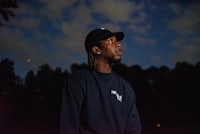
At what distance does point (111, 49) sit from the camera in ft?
9.15

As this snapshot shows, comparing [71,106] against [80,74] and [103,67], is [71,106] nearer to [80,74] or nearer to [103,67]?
[80,74]

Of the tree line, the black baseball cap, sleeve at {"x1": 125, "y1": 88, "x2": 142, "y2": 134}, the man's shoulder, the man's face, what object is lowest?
sleeve at {"x1": 125, "y1": 88, "x2": 142, "y2": 134}

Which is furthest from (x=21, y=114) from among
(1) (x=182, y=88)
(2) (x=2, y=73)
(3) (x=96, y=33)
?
(3) (x=96, y=33)

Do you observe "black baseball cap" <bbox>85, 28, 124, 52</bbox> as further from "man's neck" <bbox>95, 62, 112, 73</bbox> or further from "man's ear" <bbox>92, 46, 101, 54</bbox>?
"man's neck" <bbox>95, 62, 112, 73</bbox>

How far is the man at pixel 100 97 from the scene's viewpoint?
99.0 inches

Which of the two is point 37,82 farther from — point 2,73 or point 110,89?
point 110,89

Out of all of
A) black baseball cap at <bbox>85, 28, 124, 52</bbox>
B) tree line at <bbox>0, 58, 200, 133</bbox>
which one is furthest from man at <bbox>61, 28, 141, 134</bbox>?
tree line at <bbox>0, 58, 200, 133</bbox>

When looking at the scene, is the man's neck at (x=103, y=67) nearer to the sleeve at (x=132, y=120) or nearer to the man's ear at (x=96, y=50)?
the man's ear at (x=96, y=50)

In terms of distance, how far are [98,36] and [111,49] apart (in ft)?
0.49

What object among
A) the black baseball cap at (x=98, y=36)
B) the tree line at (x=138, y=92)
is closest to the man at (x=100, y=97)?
the black baseball cap at (x=98, y=36)

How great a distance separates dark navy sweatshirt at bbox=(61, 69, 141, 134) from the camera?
98.8 inches

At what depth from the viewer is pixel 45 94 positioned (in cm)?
1952

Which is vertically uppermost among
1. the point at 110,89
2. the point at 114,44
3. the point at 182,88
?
the point at 182,88

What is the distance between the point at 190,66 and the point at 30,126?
798 centimetres
